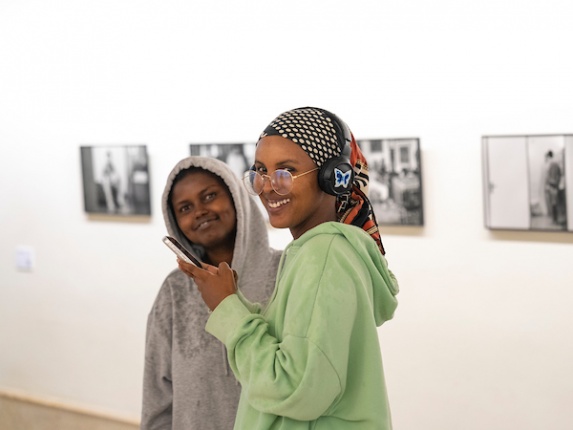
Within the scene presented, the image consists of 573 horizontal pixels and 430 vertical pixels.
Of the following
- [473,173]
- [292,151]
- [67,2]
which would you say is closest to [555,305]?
[473,173]

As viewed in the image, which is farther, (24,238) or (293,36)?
(24,238)

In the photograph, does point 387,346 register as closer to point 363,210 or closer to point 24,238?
point 363,210

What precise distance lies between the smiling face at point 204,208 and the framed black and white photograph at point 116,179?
1.76 metres

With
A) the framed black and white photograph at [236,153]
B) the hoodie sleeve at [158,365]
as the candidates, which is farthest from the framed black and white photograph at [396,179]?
the hoodie sleeve at [158,365]

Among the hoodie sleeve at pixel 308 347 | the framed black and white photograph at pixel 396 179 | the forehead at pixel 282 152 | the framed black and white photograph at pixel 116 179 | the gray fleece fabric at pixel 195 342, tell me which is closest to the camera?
the hoodie sleeve at pixel 308 347

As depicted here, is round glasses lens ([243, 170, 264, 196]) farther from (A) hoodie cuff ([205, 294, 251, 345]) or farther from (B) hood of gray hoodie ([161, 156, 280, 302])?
(B) hood of gray hoodie ([161, 156, 280, 302])

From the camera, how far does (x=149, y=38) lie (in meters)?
3.75

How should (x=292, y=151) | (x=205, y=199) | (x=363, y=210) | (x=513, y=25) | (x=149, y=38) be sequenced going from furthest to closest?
(x=149, y=38) → (x=513, y=25) → (x=205, y=199) → (x=363, y=210) → (x=292, y=151)

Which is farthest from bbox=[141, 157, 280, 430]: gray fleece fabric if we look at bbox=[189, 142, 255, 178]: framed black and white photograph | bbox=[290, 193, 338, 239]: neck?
bbox=[189, 142, 255, 178]: framed black and white photograph

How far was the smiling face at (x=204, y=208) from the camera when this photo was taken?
2.11 meters

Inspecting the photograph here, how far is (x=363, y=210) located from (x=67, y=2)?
9.23 feet

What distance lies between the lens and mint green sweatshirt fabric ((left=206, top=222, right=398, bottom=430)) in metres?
1.39

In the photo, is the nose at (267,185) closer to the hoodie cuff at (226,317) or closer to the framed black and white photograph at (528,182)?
the hoodie cuff at (226,317)

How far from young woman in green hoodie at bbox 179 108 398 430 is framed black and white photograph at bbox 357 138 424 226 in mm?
1519
